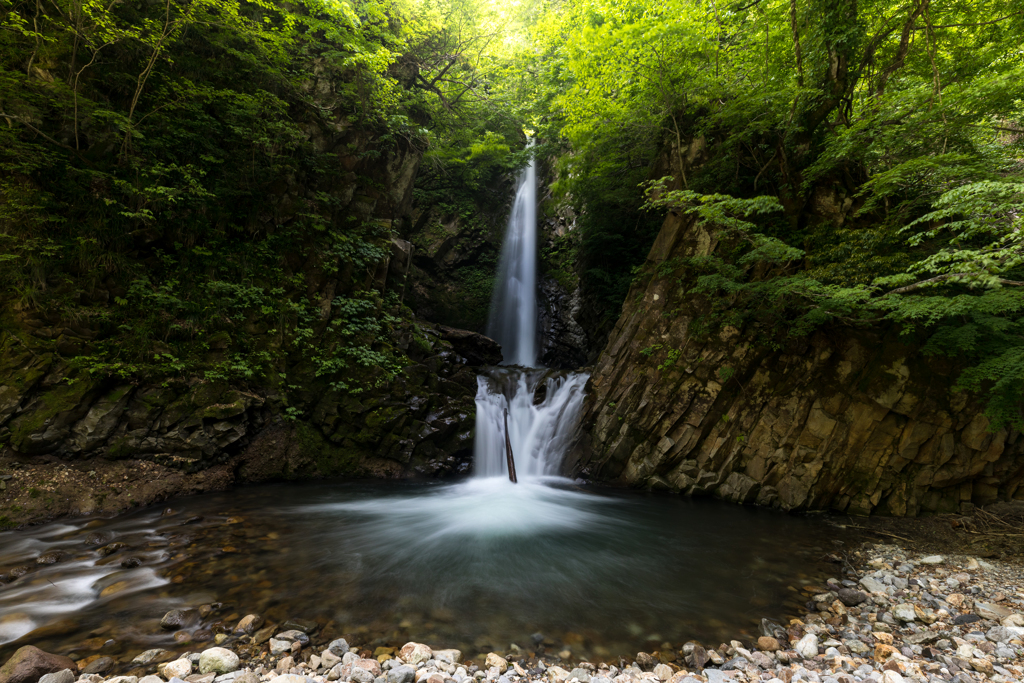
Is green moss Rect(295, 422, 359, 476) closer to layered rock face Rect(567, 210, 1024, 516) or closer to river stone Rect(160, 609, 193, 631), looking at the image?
layered rock face Rect(567, 210, 1024, 516)

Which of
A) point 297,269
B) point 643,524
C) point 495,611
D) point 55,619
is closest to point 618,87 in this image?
point 297,269

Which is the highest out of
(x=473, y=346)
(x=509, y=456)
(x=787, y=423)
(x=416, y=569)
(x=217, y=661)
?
(x=473, y=346)

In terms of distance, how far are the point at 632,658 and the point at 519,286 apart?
14.6 metres

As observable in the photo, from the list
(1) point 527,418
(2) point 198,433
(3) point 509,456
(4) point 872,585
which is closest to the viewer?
(4) point 872,585

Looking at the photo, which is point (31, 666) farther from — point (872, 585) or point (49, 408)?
point (872, 585)

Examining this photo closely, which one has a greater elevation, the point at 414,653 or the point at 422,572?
the point at 414,653

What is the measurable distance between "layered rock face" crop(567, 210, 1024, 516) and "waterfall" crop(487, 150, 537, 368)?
24.3ft

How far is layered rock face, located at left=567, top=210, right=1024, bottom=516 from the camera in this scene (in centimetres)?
658

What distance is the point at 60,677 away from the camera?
8.48ft

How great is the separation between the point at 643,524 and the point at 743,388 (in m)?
3.29

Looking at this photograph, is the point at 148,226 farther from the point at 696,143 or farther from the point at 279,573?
the point at 696,143

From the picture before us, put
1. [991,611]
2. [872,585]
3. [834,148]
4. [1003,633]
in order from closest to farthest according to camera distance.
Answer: [1003,633] < [991,611] < [872,585] < [834,148]

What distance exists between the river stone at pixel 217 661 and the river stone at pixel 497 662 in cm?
174

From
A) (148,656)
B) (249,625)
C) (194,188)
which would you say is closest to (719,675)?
(249,625)
